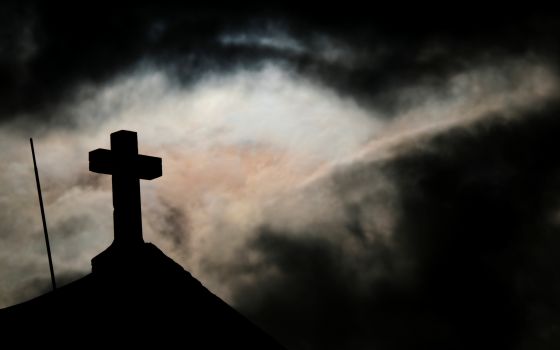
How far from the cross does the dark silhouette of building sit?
0.01 metres

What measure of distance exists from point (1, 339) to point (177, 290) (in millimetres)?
2040

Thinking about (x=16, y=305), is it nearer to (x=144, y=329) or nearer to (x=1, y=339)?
(x=1, y=339)

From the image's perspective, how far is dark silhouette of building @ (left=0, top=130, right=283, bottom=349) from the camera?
610cm

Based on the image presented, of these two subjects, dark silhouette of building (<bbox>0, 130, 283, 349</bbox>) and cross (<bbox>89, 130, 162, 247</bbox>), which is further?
cross (<bbox>89, 130, 162, 247</bbox>)

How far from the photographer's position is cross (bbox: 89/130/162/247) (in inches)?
296

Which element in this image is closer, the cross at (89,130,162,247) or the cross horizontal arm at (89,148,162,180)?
the cross at (89,130,162,247)

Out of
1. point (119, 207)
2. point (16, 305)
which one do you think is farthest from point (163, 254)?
point (16, 305)

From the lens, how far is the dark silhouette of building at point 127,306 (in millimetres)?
6098

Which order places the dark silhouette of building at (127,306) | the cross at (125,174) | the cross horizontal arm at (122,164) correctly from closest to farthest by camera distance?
the dark silhouette of building at (127,306) → the cross at (125,174) → the cross horizontal arm at (122,164)

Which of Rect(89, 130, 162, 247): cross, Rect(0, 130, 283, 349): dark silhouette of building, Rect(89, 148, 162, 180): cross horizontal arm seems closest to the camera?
Rect(0, 130, 283, 349): dark silhouette of building

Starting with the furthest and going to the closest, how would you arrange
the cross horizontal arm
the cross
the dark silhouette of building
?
the cross horizontal arm → the cross → the dark silhouette of building

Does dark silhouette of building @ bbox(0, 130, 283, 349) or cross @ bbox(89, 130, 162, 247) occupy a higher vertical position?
cross @ bbox(89, 130, 162, 247)

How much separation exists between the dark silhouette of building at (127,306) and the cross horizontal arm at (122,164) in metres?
0.01

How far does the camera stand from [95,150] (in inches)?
305
